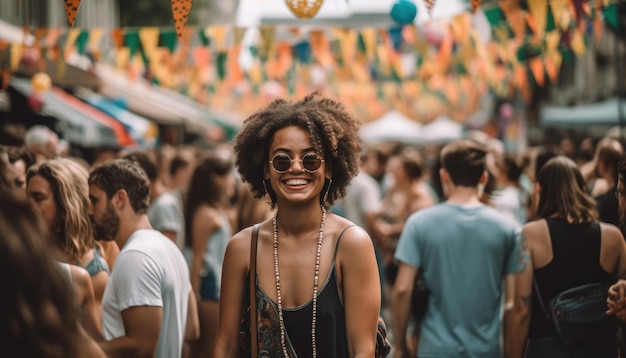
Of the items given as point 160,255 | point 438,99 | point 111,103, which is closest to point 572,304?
point 160,255

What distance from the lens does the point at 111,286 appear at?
4.27m

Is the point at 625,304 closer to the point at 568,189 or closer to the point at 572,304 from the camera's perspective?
the point at 572,304

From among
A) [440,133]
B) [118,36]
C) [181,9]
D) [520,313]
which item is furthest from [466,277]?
[440,133]

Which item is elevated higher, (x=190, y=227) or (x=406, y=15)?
(x=406, y=15)

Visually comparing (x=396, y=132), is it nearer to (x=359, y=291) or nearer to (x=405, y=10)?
(x=405, y=10)

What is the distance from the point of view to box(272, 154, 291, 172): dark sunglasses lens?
3.80 meters

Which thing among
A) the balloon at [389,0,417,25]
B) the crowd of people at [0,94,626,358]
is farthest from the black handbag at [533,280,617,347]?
the balloon at [389,0,417,25]

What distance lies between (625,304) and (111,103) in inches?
665

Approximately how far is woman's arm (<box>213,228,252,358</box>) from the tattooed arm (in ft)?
6.96

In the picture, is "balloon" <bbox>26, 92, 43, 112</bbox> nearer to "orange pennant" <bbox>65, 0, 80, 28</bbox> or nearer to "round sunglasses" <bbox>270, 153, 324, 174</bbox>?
"orange pennant" <bbox>65, 0, 80, 28</bbox>

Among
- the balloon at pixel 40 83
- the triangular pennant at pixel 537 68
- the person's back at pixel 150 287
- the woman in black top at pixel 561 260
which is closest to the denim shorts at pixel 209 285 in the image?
the person's back at pixel 150 287

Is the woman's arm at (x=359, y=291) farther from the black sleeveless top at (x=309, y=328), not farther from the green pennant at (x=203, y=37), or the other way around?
the green pennant at (x=203, y=37)

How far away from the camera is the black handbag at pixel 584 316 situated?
200 inches

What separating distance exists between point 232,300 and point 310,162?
677 millimetres
